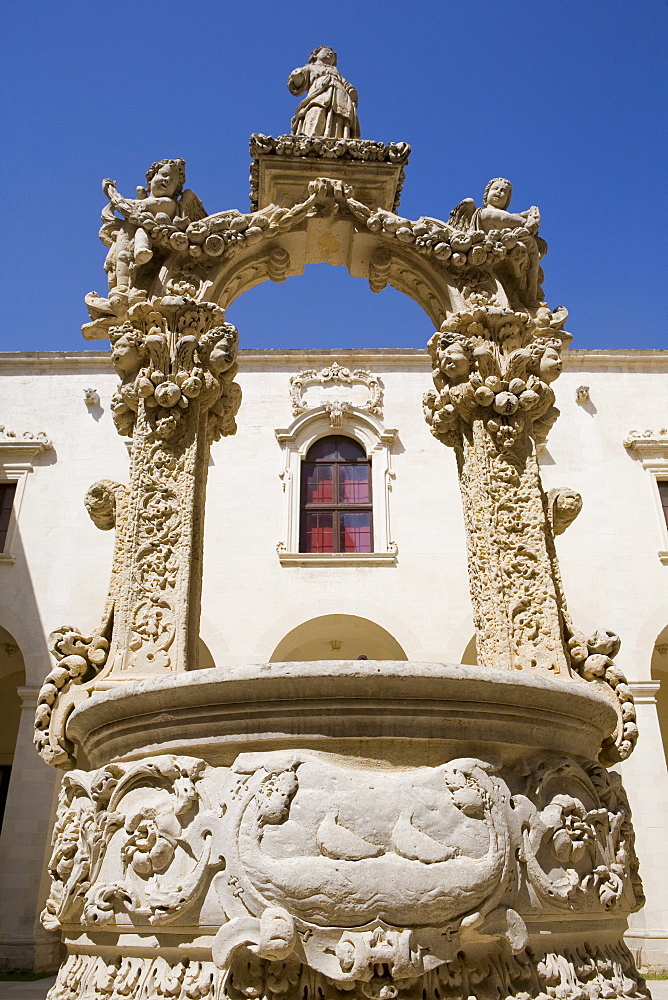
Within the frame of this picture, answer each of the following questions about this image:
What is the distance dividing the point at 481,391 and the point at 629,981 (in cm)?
328

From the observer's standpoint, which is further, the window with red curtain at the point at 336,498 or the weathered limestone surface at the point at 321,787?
the window with red curtain at the point at 336,498

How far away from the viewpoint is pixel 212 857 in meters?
3.09

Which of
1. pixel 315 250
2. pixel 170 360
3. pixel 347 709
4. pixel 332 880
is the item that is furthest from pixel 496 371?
pixel 332 880

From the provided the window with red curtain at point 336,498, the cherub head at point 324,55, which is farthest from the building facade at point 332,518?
the cherub head at point 324,55

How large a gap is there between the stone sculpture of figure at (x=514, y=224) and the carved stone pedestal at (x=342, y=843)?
3.24 m

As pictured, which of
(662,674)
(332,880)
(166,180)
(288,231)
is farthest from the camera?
(662,674)

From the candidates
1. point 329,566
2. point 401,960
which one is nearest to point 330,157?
point 401,960

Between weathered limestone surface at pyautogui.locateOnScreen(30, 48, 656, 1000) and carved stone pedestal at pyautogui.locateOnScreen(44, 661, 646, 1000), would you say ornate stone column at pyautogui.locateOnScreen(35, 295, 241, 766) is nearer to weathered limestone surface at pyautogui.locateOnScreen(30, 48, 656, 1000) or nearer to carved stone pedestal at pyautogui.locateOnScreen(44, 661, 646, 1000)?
weathered limestone surface at pyautogui.locateOnScreen(30, 48, 656, 1000)

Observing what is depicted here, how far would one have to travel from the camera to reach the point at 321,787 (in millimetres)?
3059

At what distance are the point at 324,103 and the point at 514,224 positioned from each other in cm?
203

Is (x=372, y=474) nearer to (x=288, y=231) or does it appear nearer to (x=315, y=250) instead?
(x=315, y=250)

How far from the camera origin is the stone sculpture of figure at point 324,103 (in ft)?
20.8

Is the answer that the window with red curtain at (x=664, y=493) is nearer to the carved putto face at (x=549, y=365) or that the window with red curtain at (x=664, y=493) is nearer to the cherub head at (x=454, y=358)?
the carved putto face at (x=549, y=365)

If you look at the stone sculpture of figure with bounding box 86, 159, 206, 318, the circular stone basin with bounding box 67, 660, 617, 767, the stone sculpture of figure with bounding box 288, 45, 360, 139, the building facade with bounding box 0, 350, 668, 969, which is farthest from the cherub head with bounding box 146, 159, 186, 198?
the building facade with bounding box 0, 350, 668, 969
